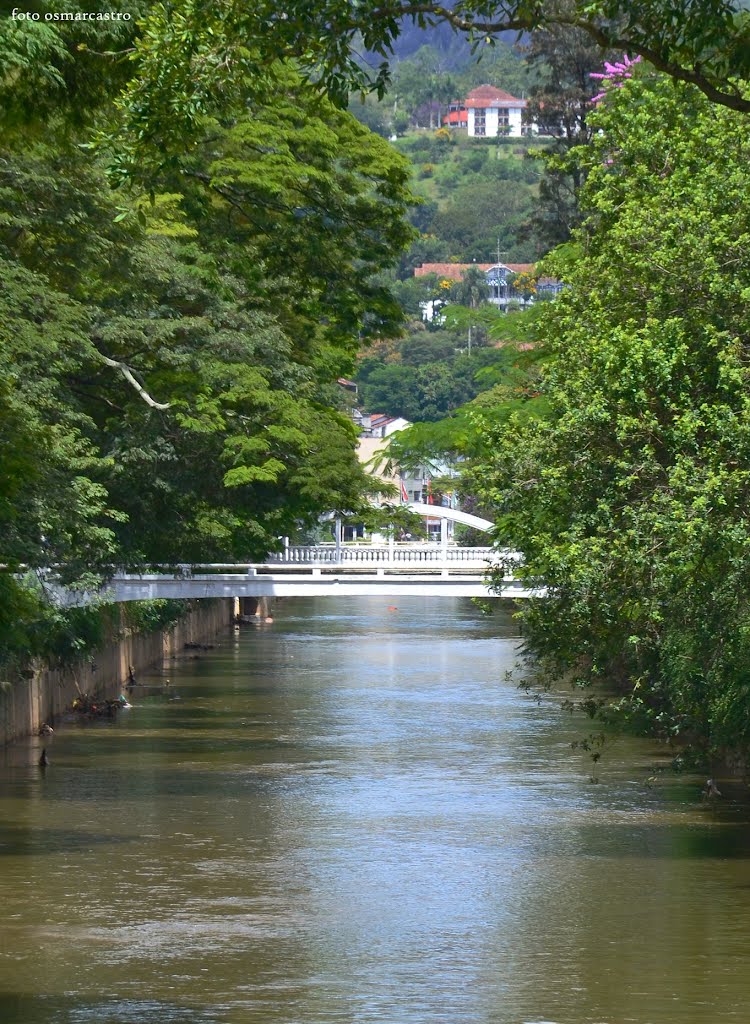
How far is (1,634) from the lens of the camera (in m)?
34.4

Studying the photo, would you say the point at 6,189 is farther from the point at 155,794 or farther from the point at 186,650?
the point at 186,650

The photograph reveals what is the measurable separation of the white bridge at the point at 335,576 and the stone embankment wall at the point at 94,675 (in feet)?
9.12

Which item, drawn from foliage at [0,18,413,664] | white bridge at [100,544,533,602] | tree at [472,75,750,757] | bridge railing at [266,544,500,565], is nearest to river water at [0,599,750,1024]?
tree at [472,75,750,757]

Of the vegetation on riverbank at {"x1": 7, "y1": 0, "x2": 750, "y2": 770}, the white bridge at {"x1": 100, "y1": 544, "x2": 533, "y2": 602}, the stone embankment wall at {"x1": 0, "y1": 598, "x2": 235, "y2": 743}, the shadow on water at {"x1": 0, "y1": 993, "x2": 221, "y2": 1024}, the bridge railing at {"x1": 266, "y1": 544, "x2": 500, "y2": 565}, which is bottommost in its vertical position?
the shadow on water at {"x1": 0, "y1": 993, "x2": 221, "y2": 1024}

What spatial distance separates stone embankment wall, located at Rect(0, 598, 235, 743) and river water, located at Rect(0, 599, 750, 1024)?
959 mm

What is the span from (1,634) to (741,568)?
14.3m

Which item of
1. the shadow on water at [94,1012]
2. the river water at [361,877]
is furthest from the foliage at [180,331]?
the shadow on water at [94,1012]

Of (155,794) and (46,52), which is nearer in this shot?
(46,52)

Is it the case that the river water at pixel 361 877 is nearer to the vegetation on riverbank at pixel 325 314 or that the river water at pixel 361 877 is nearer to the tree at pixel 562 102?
the vegetation on riverbank at pixel 325 314

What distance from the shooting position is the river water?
74.1 ft

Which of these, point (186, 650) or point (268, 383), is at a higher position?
point (268, 383)

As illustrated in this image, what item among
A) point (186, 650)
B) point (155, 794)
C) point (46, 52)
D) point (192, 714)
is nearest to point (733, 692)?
point (155, 794)

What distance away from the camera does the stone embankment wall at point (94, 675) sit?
1720 inches

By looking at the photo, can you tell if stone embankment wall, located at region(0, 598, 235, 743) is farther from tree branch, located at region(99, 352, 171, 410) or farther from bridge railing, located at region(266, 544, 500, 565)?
tree branch, located at region(99, 352, 171, 410)
